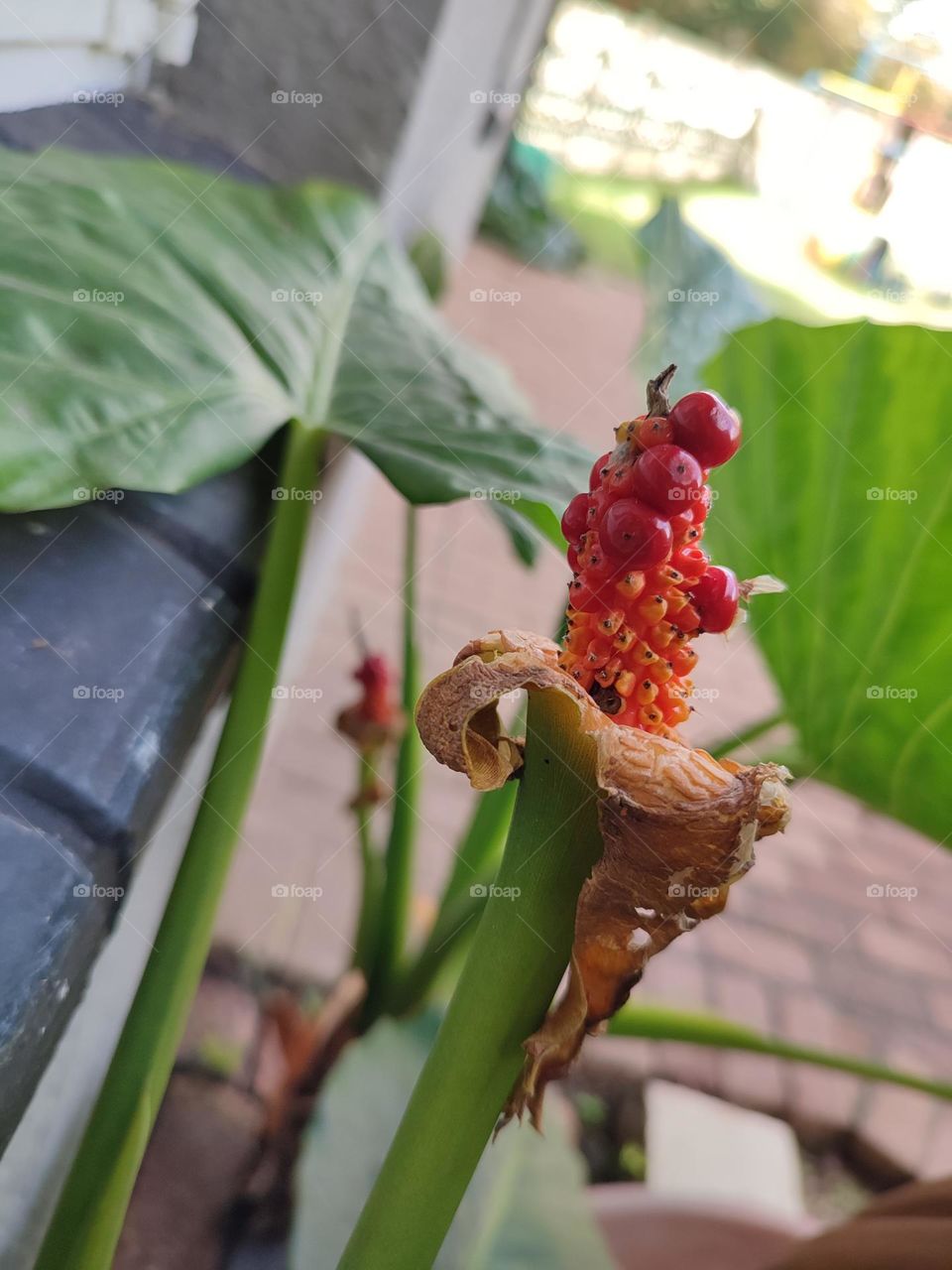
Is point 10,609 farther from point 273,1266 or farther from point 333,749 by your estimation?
point 333,749

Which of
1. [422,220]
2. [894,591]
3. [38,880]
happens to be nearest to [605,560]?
[38,880]

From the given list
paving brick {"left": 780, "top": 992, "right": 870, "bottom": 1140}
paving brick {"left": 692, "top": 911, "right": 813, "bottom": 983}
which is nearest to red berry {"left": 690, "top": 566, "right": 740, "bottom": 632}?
paving brick {"left": 780, "top": 992, "right": 870, "bottom": 1140}
